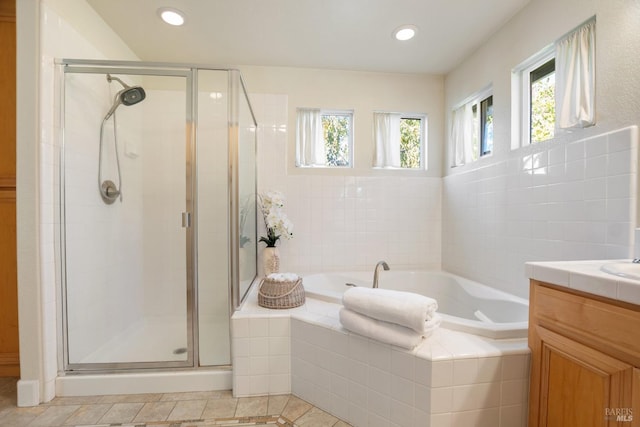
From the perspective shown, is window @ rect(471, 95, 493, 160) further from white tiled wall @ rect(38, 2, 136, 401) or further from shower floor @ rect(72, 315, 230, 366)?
white tiled wall @ rect(38, 2, 136, 401)

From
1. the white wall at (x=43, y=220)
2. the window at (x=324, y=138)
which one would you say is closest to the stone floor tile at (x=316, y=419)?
the white wall at (x=43, y=220)

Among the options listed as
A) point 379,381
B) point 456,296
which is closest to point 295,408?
point 379,381

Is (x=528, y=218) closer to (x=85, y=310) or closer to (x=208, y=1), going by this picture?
(x=208, y=1)

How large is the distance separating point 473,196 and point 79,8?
301cm

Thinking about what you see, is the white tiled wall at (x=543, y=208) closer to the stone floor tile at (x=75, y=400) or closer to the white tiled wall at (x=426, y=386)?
the white tiled wall at (x=426, y=386)

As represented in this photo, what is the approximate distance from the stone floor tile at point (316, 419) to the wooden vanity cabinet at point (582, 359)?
83 centimetres

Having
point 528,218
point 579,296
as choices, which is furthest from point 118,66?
point 528,218

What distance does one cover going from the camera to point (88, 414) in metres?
1.36

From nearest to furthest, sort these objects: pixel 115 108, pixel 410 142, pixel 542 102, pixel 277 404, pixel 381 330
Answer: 1. pixel 381 330
2. pixel 277 404
3. pixel 542 102
4. pixel 115 108
5. pixel 410 142

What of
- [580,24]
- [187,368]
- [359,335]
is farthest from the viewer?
[187,368]

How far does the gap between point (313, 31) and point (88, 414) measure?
2.68 meters

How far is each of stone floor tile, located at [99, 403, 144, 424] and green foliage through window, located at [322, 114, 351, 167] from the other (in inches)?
86.5

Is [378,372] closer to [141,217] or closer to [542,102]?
[542,102]

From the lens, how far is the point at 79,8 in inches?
65.9
